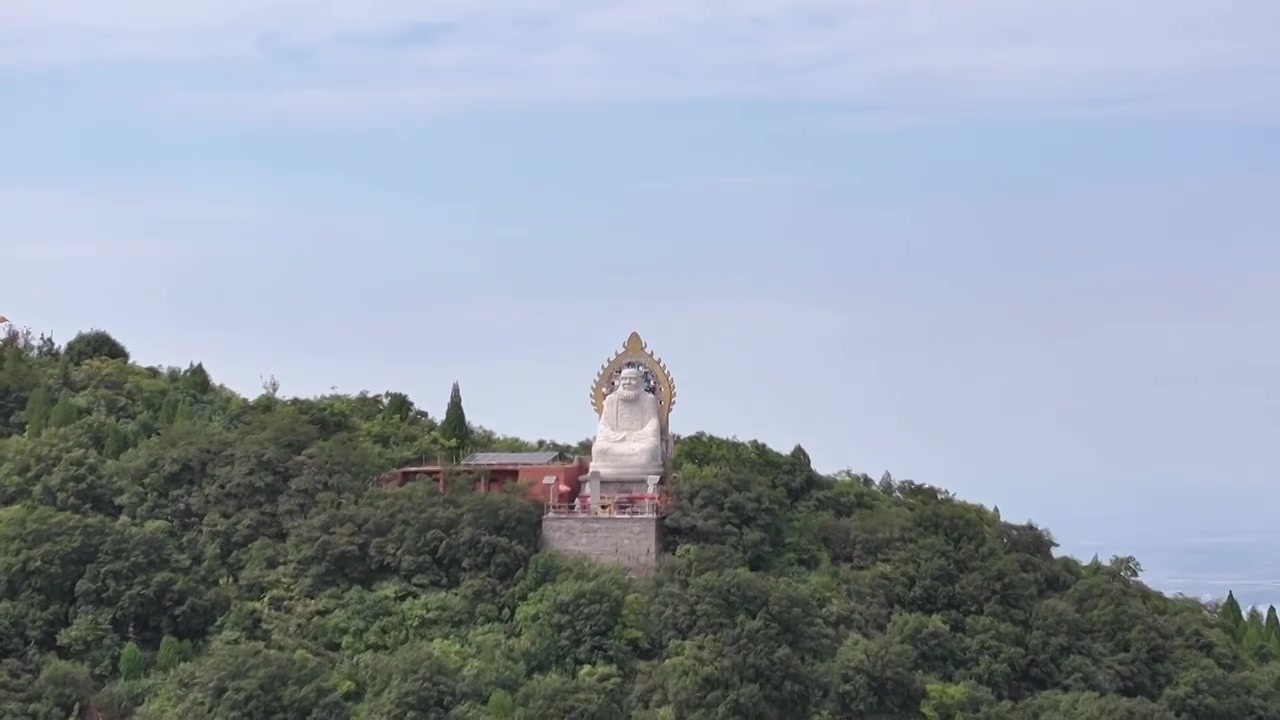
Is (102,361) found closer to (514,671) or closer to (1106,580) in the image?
(514,671)

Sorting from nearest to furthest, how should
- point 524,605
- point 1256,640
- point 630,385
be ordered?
point 524,605 < point 630,385 < point 1256,640

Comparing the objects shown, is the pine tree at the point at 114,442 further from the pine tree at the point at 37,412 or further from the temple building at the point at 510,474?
the temple building at the point at 510,474

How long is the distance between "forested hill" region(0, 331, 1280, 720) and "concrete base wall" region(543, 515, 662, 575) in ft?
1.14

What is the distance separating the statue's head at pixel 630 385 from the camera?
3884 centimetres

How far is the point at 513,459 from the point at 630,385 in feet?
7.84

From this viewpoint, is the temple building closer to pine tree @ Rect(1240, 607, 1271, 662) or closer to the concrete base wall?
the concrete base wall

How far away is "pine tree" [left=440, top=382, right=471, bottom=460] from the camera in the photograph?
42.8 meters

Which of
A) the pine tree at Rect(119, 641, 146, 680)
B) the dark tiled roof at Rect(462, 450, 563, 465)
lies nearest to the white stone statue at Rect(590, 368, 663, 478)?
the dark tiled roof at Rect(462, 450, 563, 465)

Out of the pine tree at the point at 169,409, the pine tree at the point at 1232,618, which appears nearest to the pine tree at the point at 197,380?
the pine tree at the point at 169,409

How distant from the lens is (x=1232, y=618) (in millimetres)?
41031

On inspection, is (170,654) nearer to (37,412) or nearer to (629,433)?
(629,433)

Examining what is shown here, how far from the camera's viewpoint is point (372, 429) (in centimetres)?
4234

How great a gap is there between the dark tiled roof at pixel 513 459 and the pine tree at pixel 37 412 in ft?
24.1

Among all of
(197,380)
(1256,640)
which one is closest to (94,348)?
(197,380)
